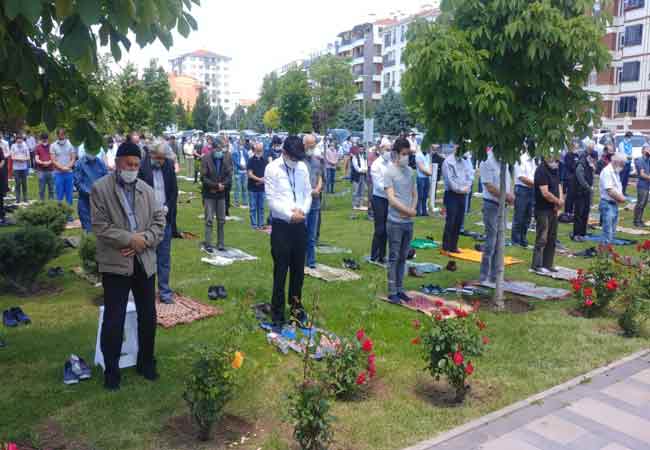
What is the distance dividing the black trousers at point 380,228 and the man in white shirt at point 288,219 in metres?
3.23

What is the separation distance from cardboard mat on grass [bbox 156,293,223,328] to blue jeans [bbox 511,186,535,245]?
703 cm

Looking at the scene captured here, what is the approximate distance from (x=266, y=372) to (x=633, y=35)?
54801mm

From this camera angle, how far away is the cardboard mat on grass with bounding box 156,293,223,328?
269 inches

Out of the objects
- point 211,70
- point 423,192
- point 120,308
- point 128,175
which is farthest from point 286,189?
point 211,70

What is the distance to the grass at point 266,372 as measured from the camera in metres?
4.47

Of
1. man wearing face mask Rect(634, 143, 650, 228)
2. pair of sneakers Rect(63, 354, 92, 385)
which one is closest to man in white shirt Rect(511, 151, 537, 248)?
man wearing face mask Rect(634, 143, 650, 228)

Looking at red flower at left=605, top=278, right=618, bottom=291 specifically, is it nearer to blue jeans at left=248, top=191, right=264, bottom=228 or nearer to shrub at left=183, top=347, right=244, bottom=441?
shrub at left=183, top=347, right=244, bottom=441

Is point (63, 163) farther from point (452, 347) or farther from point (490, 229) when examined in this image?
point (452, 347)

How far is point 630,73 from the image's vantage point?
50.1 meters

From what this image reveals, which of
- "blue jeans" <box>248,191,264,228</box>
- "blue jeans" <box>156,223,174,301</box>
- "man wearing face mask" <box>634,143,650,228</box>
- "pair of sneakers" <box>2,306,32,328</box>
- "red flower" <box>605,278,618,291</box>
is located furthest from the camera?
"man wearing face mask" <box>634,143,650,228</box>

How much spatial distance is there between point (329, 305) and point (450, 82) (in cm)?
313

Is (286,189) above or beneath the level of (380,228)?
above

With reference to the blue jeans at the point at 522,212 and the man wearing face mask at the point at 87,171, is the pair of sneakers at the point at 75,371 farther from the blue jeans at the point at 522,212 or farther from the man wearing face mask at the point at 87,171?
the blue jeans at the point at 522,212

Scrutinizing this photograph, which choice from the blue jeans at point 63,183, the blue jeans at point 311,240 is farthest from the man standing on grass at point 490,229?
the blue jeans at point 63,183
